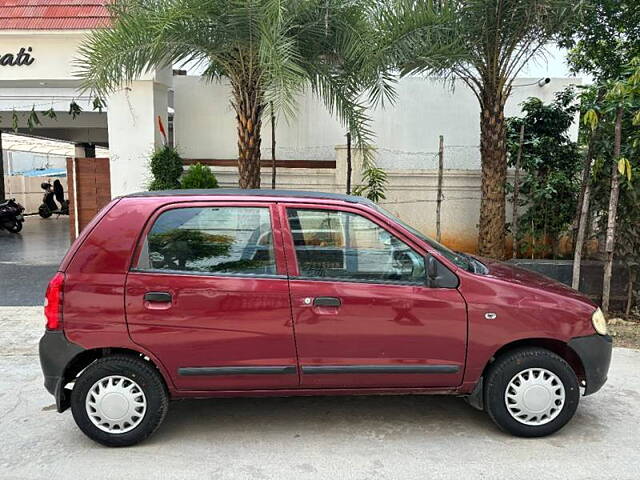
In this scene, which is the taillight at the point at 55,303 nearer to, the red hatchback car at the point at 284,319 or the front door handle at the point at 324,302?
the red hatchback car at the point at 284,319

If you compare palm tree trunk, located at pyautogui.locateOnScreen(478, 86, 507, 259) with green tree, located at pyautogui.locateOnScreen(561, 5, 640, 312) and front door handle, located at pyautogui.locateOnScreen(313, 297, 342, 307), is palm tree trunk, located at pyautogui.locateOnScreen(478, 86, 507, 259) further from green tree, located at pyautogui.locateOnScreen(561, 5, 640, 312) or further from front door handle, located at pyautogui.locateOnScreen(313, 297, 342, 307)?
front door handle, located at pyautogui.locateOnScreen(313, 297, 342, 307)

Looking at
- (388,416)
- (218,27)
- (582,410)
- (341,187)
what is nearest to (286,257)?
(388,416)

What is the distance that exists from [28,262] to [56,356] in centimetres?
781

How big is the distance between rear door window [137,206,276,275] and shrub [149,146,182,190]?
588cm

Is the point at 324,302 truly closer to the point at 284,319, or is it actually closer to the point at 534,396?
the point at 284,319

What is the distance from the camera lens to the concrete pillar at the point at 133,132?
32.0 feet

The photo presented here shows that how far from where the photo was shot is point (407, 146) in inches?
414

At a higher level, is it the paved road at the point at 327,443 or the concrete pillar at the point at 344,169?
the concrete pillar at the point at 344,169

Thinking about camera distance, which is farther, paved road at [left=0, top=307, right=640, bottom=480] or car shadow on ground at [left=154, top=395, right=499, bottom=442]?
car shadow on ground at [left=154, top=395, right=499, bottom=442]

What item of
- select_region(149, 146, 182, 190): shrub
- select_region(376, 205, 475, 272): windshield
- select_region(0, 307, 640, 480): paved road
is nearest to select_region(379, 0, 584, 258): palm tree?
select_region(376, 205, 475, 272): windshield

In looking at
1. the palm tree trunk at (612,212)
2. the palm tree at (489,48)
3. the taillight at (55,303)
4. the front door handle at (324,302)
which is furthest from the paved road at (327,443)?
the palm tree at (489,48)

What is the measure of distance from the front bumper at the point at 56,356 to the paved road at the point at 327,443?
469 mm

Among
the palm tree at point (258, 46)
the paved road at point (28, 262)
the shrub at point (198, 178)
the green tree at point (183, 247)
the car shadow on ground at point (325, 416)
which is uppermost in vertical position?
the palm tree at point (258, 46)

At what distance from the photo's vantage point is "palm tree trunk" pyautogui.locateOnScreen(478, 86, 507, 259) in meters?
7.74
